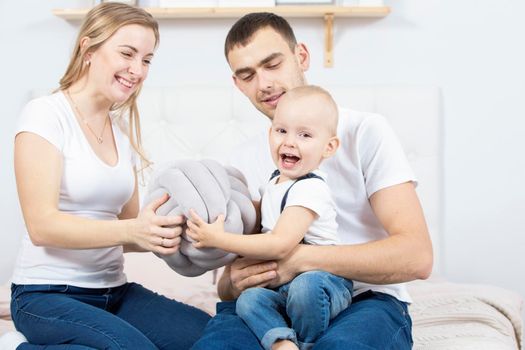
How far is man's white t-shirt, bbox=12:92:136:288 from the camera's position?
171cm

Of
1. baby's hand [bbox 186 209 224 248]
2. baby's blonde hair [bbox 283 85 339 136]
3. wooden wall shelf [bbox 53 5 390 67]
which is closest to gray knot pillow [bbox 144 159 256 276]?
baby's hand [bbox 186 209 224 248]

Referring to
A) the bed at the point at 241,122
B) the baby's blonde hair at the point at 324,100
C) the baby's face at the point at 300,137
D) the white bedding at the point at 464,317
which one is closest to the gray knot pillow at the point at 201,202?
the baby's face at the point at 300,137

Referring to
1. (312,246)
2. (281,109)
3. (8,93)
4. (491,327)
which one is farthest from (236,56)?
(8,93)

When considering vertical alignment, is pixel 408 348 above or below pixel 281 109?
below

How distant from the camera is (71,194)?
1.73m

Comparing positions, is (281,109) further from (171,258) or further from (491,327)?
(491,327)

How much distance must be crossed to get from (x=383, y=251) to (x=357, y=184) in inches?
8.4

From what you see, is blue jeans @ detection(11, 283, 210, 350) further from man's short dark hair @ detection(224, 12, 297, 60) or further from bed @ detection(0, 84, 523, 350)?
bed @ detection(0, 84, 523, 350)

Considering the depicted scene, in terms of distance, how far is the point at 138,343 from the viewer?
5.25ft

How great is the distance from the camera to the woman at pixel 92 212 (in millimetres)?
1607

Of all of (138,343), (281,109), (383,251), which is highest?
(281,109)

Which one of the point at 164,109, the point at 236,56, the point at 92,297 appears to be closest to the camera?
the point at 92,297

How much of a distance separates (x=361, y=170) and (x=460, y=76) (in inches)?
56.1

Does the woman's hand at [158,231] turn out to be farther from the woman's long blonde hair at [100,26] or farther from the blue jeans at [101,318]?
the woman's long blonde hair at [100,26]
